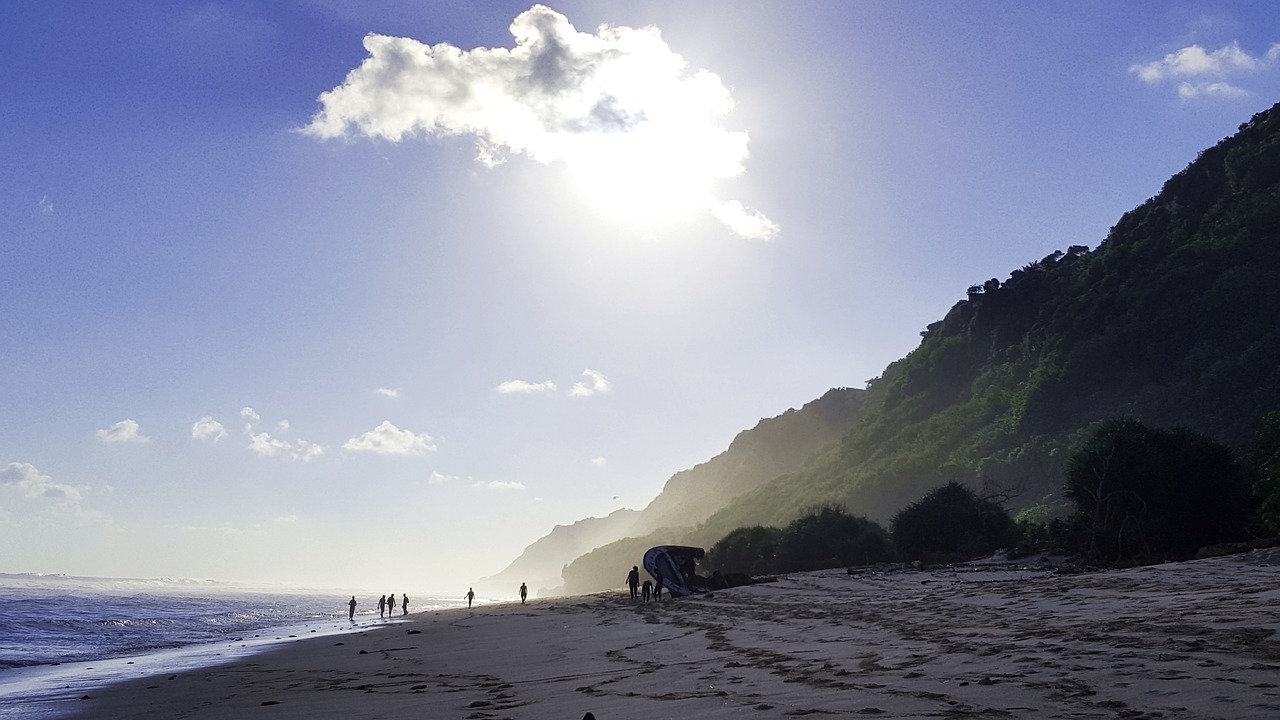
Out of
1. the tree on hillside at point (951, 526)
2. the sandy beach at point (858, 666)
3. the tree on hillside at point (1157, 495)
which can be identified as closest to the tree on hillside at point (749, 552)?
the tree on hillside at point (951, 526)

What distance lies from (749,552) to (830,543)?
344 inches

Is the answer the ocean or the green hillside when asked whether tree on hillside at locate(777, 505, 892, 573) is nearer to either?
the green hillside

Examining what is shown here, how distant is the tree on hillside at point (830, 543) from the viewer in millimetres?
45219

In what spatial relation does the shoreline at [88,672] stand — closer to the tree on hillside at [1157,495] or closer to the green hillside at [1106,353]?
the tree on hillside at [1157,495]

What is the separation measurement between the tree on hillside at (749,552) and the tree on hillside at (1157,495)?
26.1 m

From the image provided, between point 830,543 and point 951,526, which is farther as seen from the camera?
point 830,543

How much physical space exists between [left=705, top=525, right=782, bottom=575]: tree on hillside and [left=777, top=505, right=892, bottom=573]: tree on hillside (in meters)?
1.74

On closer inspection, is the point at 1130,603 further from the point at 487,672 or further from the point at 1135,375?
the point at 1135,375

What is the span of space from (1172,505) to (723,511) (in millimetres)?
103750

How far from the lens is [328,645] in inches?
A: 974

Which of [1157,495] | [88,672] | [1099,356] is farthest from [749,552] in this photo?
[1099,356]

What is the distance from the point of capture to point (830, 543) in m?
47.3

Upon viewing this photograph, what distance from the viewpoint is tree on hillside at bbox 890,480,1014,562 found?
3891 centimetres

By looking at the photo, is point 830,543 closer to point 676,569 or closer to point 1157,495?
point 676,569
